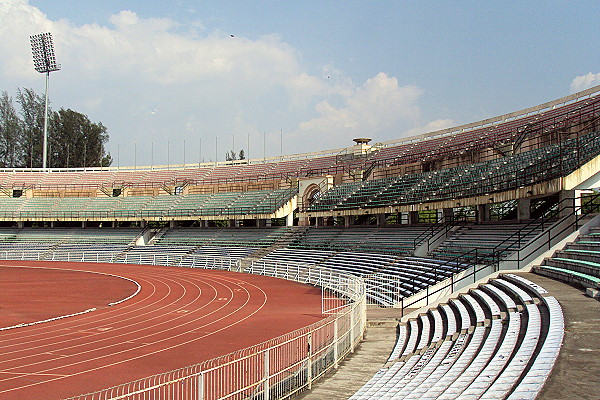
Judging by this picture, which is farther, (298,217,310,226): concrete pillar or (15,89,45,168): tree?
(15,89,45,168): tree

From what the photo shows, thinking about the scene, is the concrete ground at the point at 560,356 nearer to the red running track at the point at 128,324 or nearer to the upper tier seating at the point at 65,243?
the red running track at the point at 128,324

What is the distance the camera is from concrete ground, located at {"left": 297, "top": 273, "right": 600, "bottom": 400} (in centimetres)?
690

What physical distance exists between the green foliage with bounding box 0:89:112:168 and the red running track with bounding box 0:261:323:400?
64.9m

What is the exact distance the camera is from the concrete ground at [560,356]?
690 centimetres

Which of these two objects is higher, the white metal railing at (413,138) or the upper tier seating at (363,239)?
the white metal railing at (413,138)

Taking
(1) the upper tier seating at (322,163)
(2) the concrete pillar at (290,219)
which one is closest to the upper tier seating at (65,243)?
(1) the upper tier seating at (322,163)

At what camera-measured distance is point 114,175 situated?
68.4 m

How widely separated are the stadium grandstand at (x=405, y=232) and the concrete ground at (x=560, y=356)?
0.43ft

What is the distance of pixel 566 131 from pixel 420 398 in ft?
94.6

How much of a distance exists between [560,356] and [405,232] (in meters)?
26.5

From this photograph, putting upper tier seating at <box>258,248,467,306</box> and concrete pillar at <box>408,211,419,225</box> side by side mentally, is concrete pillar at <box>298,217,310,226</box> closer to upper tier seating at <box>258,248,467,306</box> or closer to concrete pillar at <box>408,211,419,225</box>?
upper tier seating at <box>258,248,467,306</box>

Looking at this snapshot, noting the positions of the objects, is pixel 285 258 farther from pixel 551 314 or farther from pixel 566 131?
pixel 551 314

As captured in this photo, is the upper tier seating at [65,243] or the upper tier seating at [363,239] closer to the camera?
the upper tier seating at [363,239]

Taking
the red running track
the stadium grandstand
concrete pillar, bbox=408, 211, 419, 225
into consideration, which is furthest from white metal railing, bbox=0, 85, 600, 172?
the red running track
